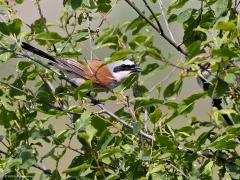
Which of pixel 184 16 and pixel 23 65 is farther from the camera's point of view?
pixel 23 65

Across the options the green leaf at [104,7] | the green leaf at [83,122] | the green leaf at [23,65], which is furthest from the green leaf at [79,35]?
the green leaf at [83,122]

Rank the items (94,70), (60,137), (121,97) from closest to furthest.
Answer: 1. (60,137)
2. (121,97)
3. (94,70)

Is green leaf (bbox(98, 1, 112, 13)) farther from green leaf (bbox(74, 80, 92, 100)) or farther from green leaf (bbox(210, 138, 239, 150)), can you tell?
green leaf (bbox(210, 138, 239, 150))

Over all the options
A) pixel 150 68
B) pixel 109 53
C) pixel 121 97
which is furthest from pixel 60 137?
pixel 109 53

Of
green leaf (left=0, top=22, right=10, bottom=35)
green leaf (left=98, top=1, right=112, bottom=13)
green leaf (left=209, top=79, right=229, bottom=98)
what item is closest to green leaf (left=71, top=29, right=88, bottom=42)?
green leaf (left=98, top=1, right=112, bottom=13)

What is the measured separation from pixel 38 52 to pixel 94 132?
1.04 meters

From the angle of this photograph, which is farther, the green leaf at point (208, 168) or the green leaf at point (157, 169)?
the green leaf at point (208, 168)

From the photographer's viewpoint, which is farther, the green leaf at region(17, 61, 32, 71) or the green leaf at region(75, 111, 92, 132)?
the green leaf at region(17, 61, 32, 71)

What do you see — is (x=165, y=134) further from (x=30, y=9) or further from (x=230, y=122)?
(x=30, y=9)

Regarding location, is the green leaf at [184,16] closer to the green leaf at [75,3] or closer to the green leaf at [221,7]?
the green leaf at [221,7]

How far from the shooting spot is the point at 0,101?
3.62 m

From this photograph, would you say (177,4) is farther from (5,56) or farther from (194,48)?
(5,56)

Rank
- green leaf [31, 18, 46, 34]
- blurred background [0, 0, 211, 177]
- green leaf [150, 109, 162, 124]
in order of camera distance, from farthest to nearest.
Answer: blurred background [0, 0, 211, 177]
green leaf [31, 18, 46, 34]
green leaf [150, 109, 162, 124]

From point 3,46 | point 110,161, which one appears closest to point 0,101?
point 3,46
